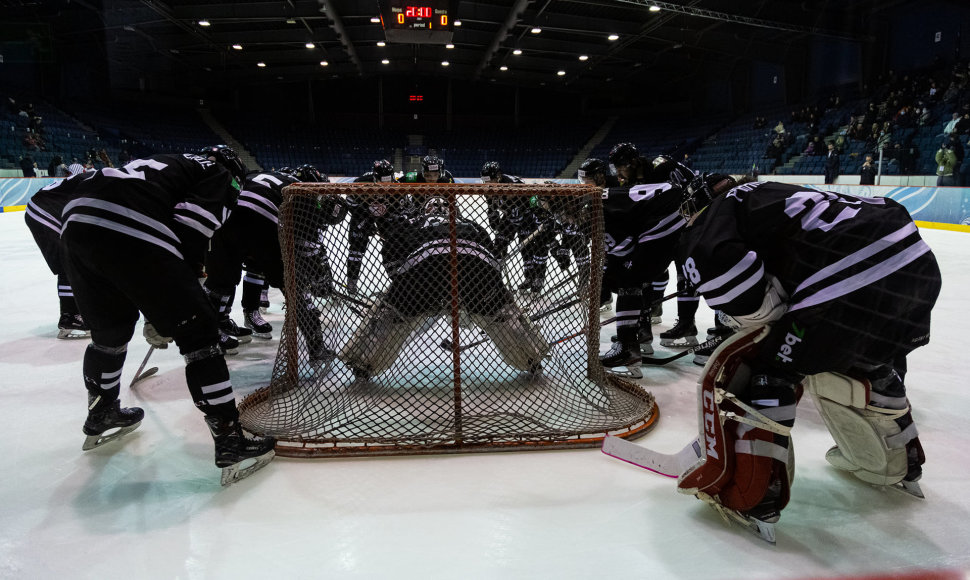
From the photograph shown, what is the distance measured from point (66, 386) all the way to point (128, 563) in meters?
1.60

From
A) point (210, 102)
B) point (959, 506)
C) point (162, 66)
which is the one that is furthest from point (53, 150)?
point (959, 506)

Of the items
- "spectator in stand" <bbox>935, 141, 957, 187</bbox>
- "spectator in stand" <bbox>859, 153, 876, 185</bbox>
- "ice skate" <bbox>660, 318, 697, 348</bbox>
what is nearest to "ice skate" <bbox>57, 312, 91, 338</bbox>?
"ice skate" <bbox>660, 318, 697, 348</bbox>

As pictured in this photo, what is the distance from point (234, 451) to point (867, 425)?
186 cm

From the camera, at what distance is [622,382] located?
2488 millimetres

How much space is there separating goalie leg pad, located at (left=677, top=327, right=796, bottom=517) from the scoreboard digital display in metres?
7.38

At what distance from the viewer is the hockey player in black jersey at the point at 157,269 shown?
1.62 m

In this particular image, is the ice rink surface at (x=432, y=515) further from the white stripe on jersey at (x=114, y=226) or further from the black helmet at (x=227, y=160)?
the black helmet at (x=227, y=160)

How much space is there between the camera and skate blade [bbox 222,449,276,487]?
1.68m

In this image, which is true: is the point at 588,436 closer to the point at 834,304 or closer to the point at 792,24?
the point at 834,304

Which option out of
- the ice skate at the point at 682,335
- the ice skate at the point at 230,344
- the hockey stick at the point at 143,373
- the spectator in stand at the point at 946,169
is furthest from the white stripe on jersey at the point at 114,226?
the spectator in stand at the point at 946,169

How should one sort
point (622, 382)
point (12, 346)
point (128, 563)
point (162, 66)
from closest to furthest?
point (128, 563) < point (622, 382) < point (12, 346) < point (162, 66)

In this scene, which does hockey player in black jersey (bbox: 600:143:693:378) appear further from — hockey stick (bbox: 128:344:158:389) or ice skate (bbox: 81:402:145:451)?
hockey stick (bbox: 128:344:158:389)

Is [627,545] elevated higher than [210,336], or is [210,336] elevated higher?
[210,336]

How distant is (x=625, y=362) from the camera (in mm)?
2812
